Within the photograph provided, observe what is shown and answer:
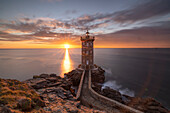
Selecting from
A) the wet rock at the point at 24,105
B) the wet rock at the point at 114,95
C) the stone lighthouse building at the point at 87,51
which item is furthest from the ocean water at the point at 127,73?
the wet rock at the point at 24,105

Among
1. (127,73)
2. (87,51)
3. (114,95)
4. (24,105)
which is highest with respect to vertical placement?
(87,51)

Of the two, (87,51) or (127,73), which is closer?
(87,51)

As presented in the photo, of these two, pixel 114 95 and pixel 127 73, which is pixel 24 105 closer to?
pixel 114 95

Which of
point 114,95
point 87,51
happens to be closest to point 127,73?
point 87,51

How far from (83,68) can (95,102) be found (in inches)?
763

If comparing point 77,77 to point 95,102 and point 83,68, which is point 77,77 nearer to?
point 83,68

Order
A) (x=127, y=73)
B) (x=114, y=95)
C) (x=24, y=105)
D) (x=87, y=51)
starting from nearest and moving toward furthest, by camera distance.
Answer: (x=24, y=105) < (x=114, y=95) < (x=87, y=51) < (x=127, y=73)

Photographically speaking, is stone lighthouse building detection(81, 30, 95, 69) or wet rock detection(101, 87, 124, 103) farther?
stone lighthouse building detection(81, 30, 95, 69)

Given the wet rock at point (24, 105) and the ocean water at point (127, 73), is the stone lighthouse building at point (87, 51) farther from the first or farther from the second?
the wet rock at point (24, 105)

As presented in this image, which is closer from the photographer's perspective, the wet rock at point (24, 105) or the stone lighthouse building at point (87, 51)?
the wet rock at point (24, 105)

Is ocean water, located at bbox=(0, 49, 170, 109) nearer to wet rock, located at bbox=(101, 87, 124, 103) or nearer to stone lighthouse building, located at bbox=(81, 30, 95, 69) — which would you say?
wet rock, located at bbox=(101, 87, 124, 103)

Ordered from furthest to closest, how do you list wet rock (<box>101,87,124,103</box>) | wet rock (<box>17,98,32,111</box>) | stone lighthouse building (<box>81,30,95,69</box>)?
stone lighthouse building (<box>81,30,95,69</box>) < wet rock (<box>101,87,124,103</box>) < wet rock (<box>17,98,32,111</box>)

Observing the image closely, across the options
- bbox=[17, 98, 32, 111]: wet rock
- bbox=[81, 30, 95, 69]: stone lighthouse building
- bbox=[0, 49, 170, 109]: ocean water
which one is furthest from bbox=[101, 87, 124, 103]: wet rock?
bbox=[17, 98, 32, 111]: wet rock

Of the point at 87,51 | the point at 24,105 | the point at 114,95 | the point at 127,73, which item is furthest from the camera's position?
the point at 127,73
